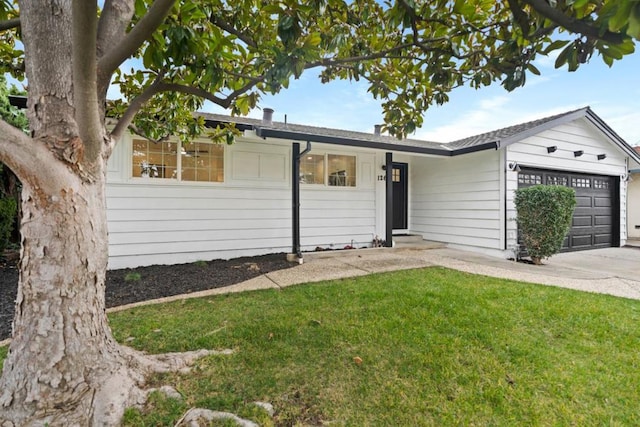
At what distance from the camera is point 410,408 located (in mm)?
1874

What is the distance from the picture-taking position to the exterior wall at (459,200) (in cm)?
720

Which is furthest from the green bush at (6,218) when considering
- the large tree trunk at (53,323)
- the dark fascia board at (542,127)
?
the dark fascia board at (542,127)

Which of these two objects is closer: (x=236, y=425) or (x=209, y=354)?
(x=236, y=425)

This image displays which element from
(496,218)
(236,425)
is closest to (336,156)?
(496,218)

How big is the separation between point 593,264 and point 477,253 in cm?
220

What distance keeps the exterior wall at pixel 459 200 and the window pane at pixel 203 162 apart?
19.6 feet

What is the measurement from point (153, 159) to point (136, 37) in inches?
200

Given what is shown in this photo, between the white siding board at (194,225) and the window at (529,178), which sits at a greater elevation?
the window at (529,178)

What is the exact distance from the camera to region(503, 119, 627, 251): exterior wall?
7000mm

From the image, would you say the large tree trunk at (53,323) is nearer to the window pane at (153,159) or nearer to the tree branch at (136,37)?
the tree branch at (136,37)

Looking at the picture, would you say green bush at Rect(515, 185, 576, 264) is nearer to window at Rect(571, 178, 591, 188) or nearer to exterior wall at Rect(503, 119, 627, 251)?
exterior wall at Rect(503, 119, 627, 251)

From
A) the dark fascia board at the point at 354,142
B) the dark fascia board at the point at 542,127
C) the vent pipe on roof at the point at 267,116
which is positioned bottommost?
the dark fascia board at the point at 354,142

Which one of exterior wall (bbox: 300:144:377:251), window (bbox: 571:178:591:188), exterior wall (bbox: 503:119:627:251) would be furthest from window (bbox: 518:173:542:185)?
exterior wall (bbox: 300:144:377:251)

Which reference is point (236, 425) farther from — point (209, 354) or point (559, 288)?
point (559, 288)
